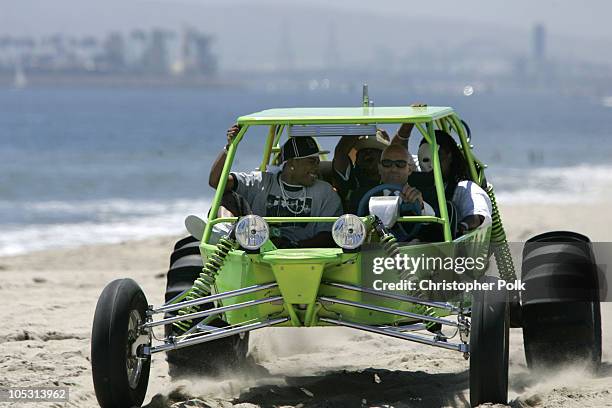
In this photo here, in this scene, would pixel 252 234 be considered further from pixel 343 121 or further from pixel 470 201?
pixel 470 201

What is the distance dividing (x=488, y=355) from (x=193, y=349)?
2.33 meters

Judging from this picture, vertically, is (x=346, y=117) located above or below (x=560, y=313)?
above

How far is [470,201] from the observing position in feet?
27.2

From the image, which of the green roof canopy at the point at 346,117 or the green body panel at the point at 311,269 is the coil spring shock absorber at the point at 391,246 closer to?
the green body panel at the point at 311,269

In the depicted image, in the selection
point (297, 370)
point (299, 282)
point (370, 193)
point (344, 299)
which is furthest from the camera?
point (297, 370)

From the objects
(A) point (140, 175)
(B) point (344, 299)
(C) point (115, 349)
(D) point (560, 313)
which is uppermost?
(B) point (344, 299)

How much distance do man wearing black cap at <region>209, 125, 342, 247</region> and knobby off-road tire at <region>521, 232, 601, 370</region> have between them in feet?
4.32

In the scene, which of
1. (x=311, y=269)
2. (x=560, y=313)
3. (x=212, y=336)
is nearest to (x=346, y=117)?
(x=311, y=269)

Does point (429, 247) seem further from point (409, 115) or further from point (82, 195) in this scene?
point (82, 195)

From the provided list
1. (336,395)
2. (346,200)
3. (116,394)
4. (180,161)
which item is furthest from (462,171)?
(180,161)

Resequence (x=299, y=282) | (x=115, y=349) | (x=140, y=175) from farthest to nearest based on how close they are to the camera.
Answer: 1. (x=140, y=175)
2. (x=299, y=282)
3. (x=115, y=349)

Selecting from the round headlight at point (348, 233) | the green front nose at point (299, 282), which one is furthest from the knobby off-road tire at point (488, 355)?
the green front nose at point (299, 282)

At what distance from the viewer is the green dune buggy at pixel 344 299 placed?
695 centimetres

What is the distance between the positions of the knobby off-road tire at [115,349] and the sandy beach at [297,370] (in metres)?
0.51
